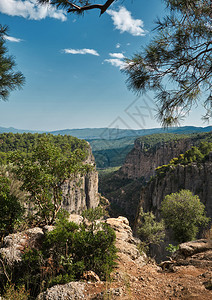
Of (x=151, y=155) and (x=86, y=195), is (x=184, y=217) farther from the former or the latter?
(x=151, y=155)

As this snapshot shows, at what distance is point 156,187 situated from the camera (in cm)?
3281

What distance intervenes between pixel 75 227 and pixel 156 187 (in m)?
31.2

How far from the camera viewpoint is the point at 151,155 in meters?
79.2

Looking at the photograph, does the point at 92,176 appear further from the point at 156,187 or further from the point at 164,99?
the point at 164,99

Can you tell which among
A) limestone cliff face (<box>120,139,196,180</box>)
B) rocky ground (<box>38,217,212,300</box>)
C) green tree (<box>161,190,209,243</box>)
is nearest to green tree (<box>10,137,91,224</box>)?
rocky ground (<box>38,217,212,300</box>)

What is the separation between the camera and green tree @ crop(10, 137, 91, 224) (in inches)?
181

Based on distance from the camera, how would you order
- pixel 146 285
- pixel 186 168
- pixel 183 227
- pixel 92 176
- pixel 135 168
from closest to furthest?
pixel 146 285 < pixel 183 227 < pixel 186 168 < pixel 92 176 < pixel 135 168

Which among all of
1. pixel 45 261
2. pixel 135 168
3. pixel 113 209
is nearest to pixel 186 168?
pixel 45 261

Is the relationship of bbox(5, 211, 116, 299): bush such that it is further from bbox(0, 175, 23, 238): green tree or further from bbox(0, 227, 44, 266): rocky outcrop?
bbox(0, 175, 23, 238): green tree

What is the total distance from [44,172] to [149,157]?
78841mm

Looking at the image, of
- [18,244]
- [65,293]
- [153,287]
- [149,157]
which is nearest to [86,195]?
[149,157]

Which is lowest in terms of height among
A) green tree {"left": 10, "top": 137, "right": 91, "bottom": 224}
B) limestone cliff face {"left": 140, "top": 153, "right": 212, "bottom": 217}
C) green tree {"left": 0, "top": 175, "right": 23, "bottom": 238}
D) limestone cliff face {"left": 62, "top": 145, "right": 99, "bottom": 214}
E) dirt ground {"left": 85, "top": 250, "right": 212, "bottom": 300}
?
limestone cliff face {"left": 62, "top": 145, "right": 99, "bottom": 214}

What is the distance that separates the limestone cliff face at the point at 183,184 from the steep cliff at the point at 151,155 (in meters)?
30.8

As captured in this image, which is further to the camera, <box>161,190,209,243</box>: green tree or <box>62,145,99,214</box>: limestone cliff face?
<box>62,145,99,214</box>: limestone cliff face
